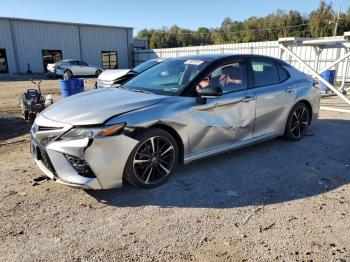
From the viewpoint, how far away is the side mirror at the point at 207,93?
394 cm

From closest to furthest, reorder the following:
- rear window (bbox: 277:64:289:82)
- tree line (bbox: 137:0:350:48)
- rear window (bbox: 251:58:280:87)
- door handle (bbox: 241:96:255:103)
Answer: door handle (bbox: 241:96:255:103) → rear window (bbox: 251:58:280:87) → rear window (bbox: 277:64:289:82) → tree line (bbox: 137:0:350:48)

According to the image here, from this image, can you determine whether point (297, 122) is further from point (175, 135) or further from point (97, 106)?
point (97, 106)

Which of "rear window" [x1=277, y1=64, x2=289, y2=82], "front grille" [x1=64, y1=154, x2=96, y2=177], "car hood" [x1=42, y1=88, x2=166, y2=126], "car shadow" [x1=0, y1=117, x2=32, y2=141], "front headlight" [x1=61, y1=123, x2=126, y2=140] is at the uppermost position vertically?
"rear window" [x1=277, y1=64, x2=289, y2=82]

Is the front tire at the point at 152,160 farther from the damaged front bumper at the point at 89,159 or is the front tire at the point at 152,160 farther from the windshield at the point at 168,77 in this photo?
the windshield at the point at 168,77

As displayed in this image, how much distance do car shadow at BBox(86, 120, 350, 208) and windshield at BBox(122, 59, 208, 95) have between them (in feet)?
3.71

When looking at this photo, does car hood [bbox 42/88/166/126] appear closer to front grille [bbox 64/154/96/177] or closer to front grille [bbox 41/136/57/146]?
front grille [bbox 41/136/57/146]

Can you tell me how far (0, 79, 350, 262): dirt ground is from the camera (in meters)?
2.73

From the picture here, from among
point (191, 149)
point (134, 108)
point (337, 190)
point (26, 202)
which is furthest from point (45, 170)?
point (337, 190)

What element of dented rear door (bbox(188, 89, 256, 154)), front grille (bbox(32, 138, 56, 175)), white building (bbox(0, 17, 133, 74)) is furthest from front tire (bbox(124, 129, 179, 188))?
white building (bbox(0, 17, 133, 74))

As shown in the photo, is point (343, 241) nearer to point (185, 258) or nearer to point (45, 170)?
point (185, 258)

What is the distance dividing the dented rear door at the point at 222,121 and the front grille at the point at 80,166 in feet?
4.33

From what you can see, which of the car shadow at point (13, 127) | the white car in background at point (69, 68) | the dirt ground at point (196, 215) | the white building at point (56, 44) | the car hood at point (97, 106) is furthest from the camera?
the white building at point (56, 44)

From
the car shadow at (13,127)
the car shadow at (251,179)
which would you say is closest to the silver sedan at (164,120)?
the car shadow at (251,179)

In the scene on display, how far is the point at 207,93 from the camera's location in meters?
3.96
